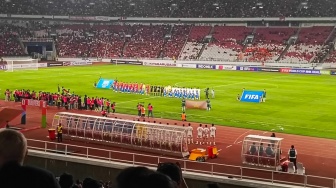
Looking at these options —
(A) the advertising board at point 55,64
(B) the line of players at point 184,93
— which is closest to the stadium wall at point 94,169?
(B) the line of players at point 184,93

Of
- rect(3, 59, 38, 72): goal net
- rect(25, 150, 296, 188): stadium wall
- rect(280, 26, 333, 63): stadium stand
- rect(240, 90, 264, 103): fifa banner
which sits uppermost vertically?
rect(280, 26, 333, 63): stadium stand

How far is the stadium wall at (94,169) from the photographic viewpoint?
20297mm

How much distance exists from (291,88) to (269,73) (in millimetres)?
21413

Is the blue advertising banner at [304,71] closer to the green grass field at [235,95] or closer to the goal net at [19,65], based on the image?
the green grass field at [235,95]

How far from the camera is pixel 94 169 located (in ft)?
76.8

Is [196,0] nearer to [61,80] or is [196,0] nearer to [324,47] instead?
[324,47]

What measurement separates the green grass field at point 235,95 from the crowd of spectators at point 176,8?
34119mm

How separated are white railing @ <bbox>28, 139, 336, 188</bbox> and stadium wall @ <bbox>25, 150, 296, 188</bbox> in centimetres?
31

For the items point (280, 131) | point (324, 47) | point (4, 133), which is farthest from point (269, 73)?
point (4, 133)

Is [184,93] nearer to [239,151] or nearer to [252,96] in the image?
[252,96]

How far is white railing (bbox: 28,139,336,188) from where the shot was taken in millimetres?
20422

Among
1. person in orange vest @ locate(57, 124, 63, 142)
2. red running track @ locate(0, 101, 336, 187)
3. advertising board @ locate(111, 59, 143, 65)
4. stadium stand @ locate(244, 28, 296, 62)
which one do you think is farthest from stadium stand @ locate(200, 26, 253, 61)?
person in orange vest @ locate(57, 124, 63, 142)

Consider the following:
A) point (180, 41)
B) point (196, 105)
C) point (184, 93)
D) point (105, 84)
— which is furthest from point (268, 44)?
point (196, 105)

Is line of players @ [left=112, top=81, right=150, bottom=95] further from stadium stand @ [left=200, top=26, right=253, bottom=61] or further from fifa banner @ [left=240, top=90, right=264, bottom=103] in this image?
stadium stand @ [left=200, top=26, right=253, bottom=61]
